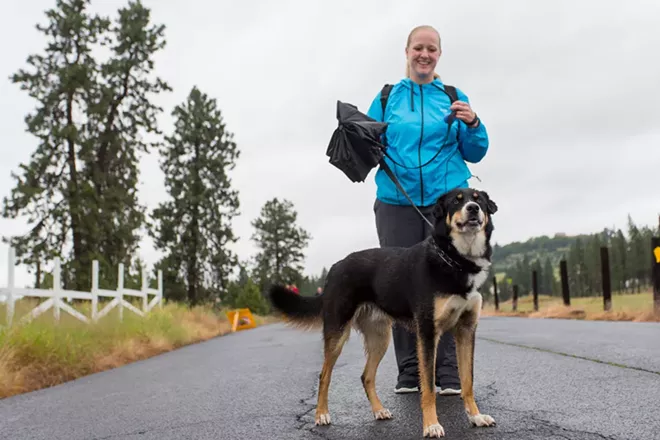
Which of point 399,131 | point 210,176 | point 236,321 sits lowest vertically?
point 236,321

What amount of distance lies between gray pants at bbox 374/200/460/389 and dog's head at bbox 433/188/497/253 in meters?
1.01

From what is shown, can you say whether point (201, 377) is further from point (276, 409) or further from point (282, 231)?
point (282, 231)

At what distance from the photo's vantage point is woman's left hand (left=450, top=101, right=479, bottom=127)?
4605 mm

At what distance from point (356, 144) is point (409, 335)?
163cm

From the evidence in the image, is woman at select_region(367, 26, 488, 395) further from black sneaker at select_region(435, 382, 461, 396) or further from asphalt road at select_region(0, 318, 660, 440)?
asphalt road at select_region(0, 318, 660, 440)

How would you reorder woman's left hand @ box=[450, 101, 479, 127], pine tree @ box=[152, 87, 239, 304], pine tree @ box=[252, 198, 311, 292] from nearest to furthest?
1. woman's left hand @ box=[450, 101, 479, 127]
2. pine tree @ box=[152, 87, 239, 304]
3. pine tree @ box=[252, 198, 311, 292]

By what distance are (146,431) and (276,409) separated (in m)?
1.02

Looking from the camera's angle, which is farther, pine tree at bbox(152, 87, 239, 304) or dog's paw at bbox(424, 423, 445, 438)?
pine tree at bbox(152, 87, 239, 304)

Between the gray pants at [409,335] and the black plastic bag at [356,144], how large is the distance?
0.42 meters

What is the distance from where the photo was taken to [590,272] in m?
122

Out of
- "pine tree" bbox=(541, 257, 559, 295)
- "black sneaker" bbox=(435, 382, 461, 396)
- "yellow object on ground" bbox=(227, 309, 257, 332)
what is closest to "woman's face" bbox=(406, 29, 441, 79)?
"black sneaker" bbox=(435, 382, 461, 396)

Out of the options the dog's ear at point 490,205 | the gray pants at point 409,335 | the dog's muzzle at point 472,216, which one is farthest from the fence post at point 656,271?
the dog's muzzle at point 472,216

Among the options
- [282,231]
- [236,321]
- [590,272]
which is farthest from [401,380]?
[590,272]

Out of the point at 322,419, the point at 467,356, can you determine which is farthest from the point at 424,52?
the point at 322,419
